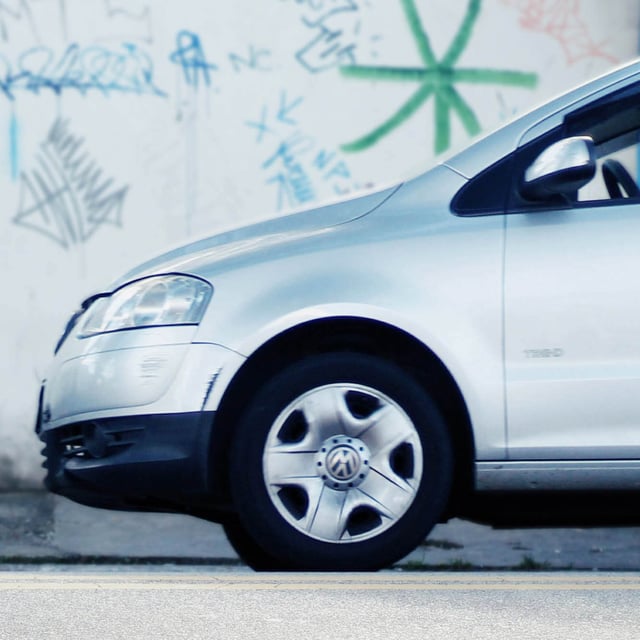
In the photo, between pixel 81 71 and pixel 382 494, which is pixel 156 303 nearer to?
pixel 382 494

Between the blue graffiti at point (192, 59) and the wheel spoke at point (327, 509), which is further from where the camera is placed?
the blue graffiti at point (192, 59)

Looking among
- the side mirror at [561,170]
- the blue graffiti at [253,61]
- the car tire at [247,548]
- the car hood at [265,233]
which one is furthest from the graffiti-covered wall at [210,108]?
the side mirror at [561,170]

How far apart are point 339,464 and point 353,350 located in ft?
1.20

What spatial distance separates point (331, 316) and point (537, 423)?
682 mm

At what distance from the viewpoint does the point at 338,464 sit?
495 cm

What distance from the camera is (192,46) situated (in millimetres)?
8969

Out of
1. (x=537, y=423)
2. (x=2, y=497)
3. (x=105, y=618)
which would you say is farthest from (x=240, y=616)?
(x=2, y=497)

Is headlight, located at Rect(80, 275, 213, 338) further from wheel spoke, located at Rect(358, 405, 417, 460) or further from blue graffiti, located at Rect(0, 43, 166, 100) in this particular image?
blue graffiti, located at Rect(0, 43, 166, 100)

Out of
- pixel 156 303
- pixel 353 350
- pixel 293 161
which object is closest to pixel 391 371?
pixel 353 350

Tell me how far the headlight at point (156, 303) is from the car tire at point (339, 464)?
1.07 feet

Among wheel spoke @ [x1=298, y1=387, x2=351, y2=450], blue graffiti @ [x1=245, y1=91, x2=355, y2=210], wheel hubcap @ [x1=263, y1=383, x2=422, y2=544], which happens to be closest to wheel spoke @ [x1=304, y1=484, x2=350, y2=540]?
wheel hubcap @ [x1=263, y1=383, x2=422, y2=544]

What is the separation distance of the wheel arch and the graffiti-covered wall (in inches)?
157

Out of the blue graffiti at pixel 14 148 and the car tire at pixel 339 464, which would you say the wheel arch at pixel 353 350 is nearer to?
the car tire at pixel 339 464

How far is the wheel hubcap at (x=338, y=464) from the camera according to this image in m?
4.96
